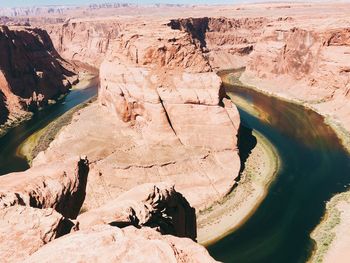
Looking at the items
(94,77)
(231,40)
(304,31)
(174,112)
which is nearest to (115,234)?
(174,112)

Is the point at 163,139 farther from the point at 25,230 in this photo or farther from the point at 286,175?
the point at 25,230

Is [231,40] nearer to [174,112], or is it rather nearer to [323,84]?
[323,84]

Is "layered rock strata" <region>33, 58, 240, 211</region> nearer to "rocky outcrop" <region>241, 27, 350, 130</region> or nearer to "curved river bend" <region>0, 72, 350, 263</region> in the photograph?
"curved river bend" <region>0, 72, 350, 263</region>

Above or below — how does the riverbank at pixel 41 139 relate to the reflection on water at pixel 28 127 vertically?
above

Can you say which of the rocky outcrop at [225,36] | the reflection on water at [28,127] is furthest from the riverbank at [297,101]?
the reflection on water at [28,127]

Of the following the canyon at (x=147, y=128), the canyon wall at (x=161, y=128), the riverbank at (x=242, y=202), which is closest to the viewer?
the canyon at (x=147, y=128)

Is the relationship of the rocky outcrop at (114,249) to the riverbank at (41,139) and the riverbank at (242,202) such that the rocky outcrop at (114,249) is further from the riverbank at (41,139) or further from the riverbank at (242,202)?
the riverbank at (41,139)

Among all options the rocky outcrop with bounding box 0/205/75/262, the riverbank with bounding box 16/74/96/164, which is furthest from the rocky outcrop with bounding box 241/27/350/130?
the rocky outcrop with bounding box 0/205/75/262
